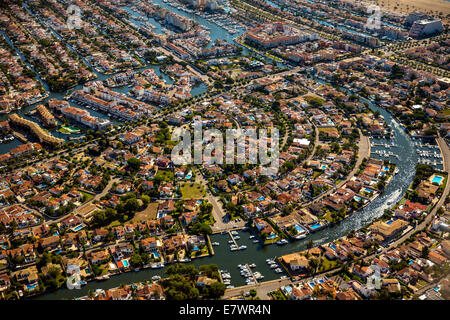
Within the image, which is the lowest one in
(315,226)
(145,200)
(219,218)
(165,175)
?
(165,175)

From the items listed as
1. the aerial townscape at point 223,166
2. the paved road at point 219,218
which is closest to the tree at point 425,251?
the aerial townscape at point 223,166

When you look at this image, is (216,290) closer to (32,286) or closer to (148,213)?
(148,213)

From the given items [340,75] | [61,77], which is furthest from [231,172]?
[61,77]

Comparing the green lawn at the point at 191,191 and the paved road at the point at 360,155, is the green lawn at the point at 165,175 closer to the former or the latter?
the green lawn at the point at 191,191

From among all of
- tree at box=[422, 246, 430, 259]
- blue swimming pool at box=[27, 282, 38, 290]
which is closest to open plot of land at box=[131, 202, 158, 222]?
blue swimming pool at box=[27, 282, 38, 290]

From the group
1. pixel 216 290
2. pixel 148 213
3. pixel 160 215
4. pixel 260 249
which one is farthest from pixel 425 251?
pixel 148 213

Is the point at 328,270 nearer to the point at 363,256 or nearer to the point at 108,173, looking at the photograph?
the point at 363,256
